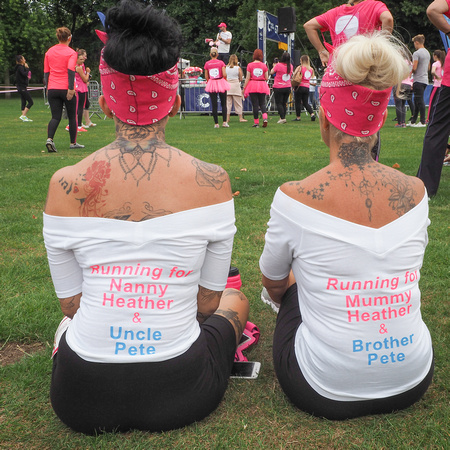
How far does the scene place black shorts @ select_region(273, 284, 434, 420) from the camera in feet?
6.95

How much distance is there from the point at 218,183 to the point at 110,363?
0.76 metres

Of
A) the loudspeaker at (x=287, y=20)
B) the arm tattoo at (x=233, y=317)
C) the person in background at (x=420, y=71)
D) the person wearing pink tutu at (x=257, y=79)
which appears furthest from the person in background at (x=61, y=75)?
the loudspeaker at (x=287, y=20)

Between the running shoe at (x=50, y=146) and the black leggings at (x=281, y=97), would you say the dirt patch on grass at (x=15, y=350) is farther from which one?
the black leggings at (x=281, y=97)

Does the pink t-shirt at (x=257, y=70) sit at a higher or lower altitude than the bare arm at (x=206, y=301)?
higher

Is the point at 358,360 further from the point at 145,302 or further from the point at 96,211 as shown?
the point at 96,211

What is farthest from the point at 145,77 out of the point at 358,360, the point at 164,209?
the point at 358,360

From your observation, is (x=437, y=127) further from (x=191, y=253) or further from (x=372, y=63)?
(x=191, y=253)

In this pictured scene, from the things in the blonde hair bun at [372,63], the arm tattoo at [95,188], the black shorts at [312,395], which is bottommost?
the black shorts at [312,395]

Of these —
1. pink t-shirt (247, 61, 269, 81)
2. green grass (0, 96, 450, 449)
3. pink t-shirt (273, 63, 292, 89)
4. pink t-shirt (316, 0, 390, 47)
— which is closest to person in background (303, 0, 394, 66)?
pink t-shirt (316, 0, 390, 47)

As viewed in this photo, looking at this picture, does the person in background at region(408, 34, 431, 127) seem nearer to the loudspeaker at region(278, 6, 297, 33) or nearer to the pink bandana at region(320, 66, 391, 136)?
the loudspeaker at region(278, 6, 297, 33)

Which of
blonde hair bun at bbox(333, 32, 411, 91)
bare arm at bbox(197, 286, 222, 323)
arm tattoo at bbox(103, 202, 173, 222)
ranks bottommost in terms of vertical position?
bare arm at bbox(197, 286, 222, 323)

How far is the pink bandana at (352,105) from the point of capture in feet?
6.47

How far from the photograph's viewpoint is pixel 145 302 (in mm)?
1892

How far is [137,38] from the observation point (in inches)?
72.4
